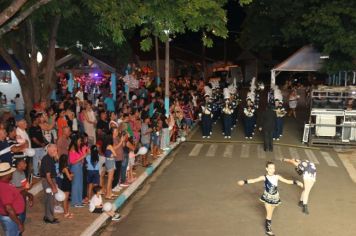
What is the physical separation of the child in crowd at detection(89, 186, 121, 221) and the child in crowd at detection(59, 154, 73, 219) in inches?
18.0

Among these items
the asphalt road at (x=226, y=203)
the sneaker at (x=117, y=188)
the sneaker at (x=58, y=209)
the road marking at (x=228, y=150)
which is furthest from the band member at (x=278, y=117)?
the sneaker at (x=58, y=209)

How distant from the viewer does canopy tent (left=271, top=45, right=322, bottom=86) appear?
23.4m

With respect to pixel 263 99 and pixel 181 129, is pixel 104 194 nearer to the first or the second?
pixel 181 129

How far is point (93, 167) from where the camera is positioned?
9.65m

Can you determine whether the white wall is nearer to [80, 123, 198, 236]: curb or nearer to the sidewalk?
[80, 123, 198, 236]: curb

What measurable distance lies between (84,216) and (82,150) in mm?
1319

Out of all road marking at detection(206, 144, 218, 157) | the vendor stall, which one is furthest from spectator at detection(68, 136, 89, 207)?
the vendor stall

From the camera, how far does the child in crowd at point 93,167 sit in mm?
9594

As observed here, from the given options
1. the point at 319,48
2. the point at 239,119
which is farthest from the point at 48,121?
the point at 319,48

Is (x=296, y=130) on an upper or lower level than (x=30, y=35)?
lower

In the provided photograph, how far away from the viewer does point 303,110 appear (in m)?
28.9

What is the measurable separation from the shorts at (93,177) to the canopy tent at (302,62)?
15.2m

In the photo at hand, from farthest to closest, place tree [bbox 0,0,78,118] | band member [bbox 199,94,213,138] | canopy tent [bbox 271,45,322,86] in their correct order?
canopy tent [bbox 271,45,322,86] < band member [bbox 199,94,213,138] < tree [bbox 0,0,78,118]

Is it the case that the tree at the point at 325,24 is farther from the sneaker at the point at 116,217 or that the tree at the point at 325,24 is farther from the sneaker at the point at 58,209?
the sneaker at the point at 58,209
